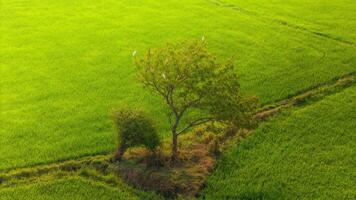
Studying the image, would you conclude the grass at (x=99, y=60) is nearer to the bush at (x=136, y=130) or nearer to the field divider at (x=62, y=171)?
the field divider at (x=62, y=171)

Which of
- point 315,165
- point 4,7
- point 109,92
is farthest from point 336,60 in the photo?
point 4,7

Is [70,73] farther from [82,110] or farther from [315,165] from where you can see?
[315,165]

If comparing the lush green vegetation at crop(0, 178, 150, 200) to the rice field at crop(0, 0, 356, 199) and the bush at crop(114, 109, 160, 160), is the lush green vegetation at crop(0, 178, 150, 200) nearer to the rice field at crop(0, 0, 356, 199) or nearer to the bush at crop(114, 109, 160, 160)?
the rice field at crop(0, 0, 356, 199)

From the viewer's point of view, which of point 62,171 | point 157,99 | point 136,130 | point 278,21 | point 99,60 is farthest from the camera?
point 278,21

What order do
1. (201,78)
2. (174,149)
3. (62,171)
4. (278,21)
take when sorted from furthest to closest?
1. (278,21)
2. (174,149)
3. (62,171)
4. (201,78)

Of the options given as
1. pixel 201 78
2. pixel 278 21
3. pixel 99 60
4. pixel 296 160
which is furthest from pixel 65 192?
pixel 278 21

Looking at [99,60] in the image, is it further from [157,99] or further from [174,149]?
[174,149]

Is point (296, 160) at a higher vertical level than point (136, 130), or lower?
lower
